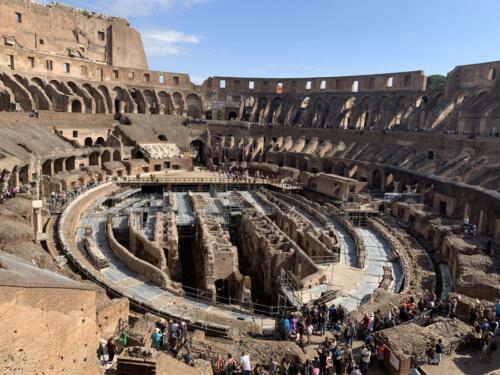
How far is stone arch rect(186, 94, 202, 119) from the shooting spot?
55188 mm

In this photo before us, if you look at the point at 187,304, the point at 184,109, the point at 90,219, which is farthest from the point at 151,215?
the point at 184,109

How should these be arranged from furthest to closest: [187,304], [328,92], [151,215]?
[328,92], [151,215], [187,304]

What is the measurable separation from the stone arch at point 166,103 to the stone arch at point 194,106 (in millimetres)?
2899

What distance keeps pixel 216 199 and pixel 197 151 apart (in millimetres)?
20229

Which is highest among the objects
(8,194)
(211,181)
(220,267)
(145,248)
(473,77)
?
(473,77)

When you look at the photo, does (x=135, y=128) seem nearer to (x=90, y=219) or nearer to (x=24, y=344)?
(x=90, y=219)

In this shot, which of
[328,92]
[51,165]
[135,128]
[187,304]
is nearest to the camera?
[187,304]

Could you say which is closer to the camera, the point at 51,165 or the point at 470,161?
the point at 470,161

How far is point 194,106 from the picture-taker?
182 feet

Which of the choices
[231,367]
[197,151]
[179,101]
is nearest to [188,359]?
[231,367]

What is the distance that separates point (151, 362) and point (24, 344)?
2389 millimetres

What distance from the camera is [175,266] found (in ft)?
66.1

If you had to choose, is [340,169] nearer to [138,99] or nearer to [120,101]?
[138,99]

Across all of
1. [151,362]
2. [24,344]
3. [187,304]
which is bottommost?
[187,304]
